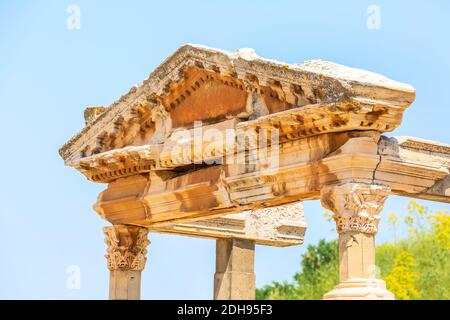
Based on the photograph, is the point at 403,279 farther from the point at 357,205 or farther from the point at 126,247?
the point at 357,205

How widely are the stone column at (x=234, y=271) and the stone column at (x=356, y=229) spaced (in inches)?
224

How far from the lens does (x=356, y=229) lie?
14.5m

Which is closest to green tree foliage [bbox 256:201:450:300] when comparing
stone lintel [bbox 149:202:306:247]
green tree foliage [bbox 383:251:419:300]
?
green tree foliage [bbox 383:251:419:300]

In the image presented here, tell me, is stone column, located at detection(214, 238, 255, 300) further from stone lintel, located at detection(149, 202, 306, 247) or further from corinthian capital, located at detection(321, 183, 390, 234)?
corinthian capital, located at detection(321, 183, 390, 234)

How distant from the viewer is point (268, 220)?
20641mm

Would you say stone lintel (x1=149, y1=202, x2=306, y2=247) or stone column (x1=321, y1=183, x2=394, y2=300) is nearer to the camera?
stone column (x1=321, y1=183, x2=394, y2=300)

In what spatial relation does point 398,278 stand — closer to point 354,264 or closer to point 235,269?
point 235,269

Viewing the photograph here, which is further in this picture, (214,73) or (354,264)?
(214,73)

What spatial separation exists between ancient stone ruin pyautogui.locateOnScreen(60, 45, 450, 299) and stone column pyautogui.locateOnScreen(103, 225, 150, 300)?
0.02 m

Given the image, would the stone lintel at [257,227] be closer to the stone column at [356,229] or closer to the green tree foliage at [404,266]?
the stone column at [356,229]

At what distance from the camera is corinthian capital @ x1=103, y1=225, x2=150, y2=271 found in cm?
1844

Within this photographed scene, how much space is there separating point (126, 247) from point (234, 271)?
240 centimetres
